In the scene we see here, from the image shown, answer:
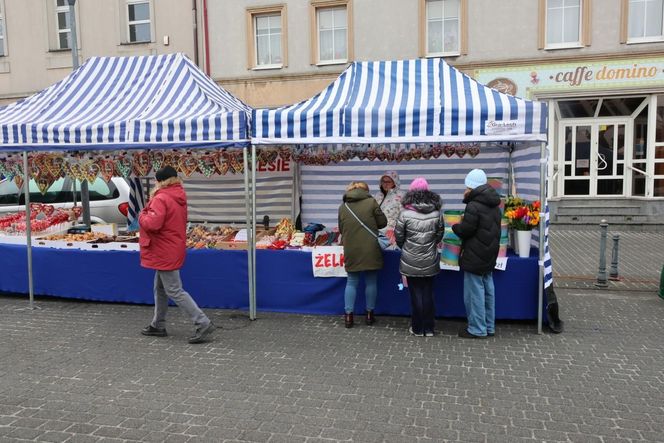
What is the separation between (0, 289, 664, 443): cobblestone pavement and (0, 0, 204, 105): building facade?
12.0 m

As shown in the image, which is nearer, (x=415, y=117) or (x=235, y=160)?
(x=415, y=117)

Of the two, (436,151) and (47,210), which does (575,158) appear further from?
(47,210)

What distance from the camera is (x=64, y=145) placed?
6555 millimetres

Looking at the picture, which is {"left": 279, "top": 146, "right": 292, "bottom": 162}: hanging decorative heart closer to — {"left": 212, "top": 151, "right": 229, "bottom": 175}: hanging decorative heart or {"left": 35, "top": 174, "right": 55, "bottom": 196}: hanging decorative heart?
{"left": 212, "top": 151, "right": 229, "bottom": 175}: hanging decorative heart

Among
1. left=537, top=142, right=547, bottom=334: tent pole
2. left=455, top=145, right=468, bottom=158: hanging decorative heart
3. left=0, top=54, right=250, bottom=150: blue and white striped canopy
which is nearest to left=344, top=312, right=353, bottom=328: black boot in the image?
left=537, top=142, right=547, bottom=334: tent pole

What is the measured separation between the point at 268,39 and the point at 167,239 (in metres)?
12.0

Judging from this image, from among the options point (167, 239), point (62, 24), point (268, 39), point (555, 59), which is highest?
point (62, 24)

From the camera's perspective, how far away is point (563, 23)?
1444 cm

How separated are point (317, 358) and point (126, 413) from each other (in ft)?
5.72

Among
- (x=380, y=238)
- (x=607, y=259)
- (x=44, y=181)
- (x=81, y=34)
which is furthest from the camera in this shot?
(x=81, y=34)

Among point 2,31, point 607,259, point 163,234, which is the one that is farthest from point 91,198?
point 2,31

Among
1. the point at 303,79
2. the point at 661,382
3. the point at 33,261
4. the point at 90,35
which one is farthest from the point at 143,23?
the point at 661,382

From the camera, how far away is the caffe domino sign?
13.8 meters

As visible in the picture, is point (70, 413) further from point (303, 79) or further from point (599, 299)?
point (303, 79)
